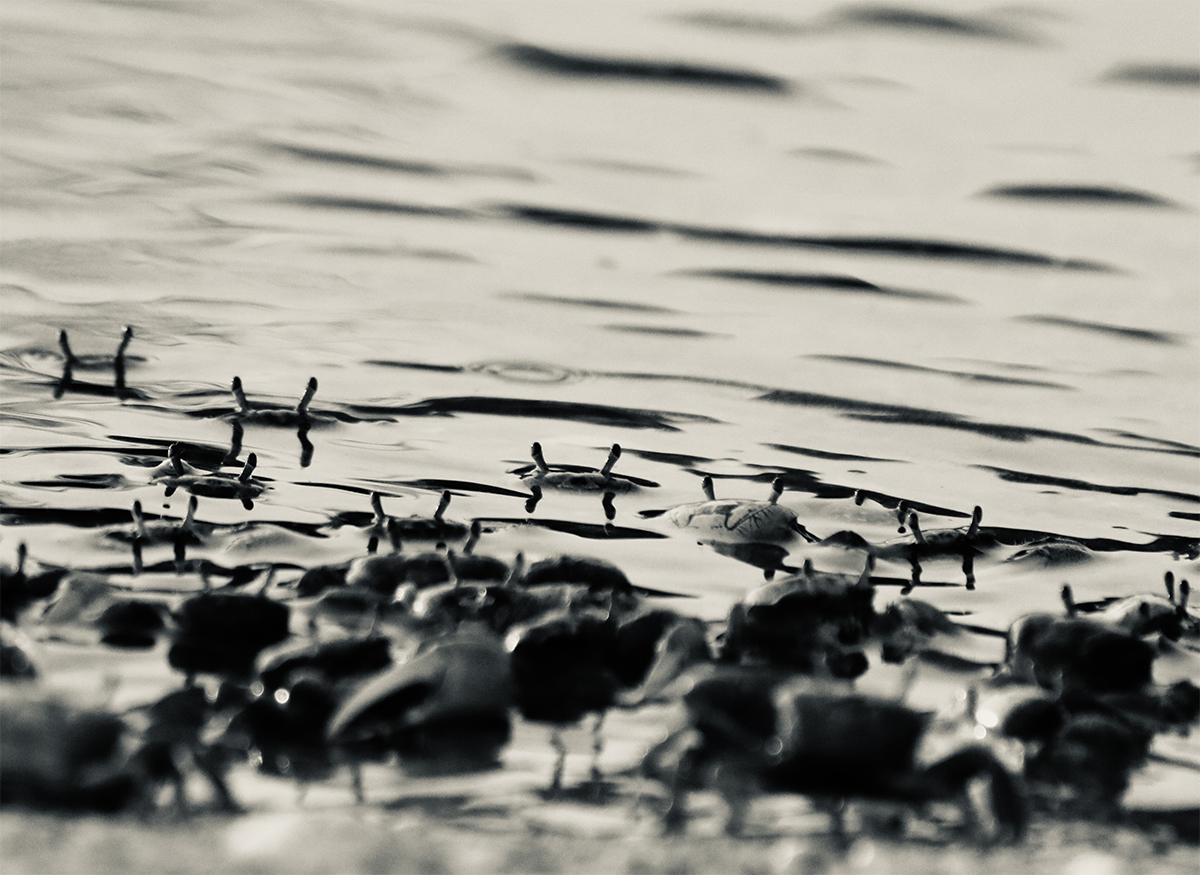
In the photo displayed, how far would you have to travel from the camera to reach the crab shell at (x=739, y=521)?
3.20 metres

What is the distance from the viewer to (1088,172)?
25.8 ft

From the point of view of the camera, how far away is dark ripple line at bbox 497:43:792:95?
903 centimetres

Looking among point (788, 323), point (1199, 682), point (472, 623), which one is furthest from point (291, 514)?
point (788, 323)

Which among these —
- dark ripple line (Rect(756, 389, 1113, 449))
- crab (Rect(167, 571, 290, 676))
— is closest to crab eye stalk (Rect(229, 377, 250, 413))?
dark ripple line (Rect(756, 389, 1113, 449))

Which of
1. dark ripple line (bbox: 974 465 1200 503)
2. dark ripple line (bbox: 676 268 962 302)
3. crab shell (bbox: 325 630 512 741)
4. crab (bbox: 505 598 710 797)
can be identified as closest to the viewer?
crab shell (bbox: 325 630 512 741)

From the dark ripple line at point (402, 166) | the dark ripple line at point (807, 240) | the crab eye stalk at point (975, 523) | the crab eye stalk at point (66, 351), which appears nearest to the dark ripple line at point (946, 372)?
the dark ripple line at point (807, 240)

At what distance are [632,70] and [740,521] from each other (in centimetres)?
637

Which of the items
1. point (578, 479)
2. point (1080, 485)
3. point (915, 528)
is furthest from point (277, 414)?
point (1080, 485)

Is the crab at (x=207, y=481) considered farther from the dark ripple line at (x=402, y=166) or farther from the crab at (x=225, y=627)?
the dark ripple line at (x=402, y=166)

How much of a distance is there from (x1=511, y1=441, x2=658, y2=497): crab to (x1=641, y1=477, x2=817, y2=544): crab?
0.71 ft

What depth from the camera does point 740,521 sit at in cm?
323

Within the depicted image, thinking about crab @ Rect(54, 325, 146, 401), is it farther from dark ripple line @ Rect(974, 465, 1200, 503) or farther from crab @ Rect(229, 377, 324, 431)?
dark ripple line @ Rect(974, 465, 1200, 503)

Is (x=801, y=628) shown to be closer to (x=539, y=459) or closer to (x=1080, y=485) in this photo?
(x=539, y=459)

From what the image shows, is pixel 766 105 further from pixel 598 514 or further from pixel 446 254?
pixel 598 514
